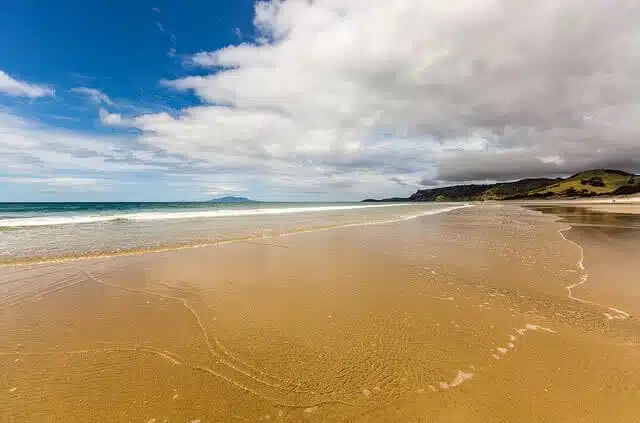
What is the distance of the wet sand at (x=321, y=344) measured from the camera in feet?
12.5

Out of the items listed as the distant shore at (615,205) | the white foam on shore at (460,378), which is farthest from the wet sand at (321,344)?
the distant shore at (615,205)

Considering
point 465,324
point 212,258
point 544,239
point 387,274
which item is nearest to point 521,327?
point 465,324

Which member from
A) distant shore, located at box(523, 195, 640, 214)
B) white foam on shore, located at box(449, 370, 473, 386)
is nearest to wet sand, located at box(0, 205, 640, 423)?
white foam on shore, located at box(449, 370, 473, 386)

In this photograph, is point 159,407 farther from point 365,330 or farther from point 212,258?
point 212,258

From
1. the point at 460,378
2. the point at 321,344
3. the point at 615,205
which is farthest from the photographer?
the point at 615,205

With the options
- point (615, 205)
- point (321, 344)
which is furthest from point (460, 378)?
point (615, 205)

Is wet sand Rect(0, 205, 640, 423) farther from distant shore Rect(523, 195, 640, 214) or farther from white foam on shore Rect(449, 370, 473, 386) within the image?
distant shore Rect(523, 195, 640, 214)

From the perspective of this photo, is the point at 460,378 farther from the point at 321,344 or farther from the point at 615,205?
the point at 615,205

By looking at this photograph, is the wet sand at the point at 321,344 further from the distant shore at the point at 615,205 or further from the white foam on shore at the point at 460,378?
the distant shore at the point at 615,205

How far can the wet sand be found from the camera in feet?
12.5

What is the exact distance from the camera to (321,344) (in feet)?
17.4

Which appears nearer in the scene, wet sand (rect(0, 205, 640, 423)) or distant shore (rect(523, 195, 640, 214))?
wet sand (rect(0, 205, 640, 423))

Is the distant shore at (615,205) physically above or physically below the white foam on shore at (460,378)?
below

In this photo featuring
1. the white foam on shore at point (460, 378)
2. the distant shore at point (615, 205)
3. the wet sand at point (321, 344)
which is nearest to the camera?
the wet sand at point (321, 344)
